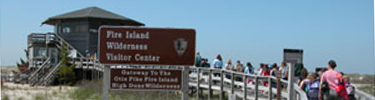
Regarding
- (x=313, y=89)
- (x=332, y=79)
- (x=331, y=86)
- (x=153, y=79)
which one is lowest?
(x=313, y=89)

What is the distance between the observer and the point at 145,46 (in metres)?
8.16

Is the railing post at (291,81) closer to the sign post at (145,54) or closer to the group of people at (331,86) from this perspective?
the group of people at (331,86)

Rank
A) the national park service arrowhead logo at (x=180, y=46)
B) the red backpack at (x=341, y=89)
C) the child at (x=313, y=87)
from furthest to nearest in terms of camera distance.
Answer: the child at (x=313, y=87), the red backpack at (x=341, y=89), the national park service arrowhead logo at (x=180, y=46)

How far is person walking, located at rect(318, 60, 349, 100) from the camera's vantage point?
10.0 meters

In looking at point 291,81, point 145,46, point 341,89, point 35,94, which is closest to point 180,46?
point 145,46

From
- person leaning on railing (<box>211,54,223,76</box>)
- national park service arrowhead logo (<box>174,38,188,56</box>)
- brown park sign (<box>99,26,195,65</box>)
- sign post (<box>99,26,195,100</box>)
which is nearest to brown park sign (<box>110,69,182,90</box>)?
sign post (<box>99,26,195,100</box>)

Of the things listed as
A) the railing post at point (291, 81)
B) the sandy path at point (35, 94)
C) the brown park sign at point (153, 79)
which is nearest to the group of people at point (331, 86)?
the railing post at point (291, 81)

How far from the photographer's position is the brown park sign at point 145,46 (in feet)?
26.7

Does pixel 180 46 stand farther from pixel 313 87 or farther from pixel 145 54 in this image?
pixel 313 87

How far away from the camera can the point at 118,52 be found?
26.8 ft

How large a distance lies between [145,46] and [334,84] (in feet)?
13.6

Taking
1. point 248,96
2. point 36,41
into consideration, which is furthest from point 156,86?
point 36,41

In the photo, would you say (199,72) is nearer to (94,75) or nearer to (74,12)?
(94,75)

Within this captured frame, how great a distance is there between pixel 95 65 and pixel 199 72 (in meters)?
15.2
